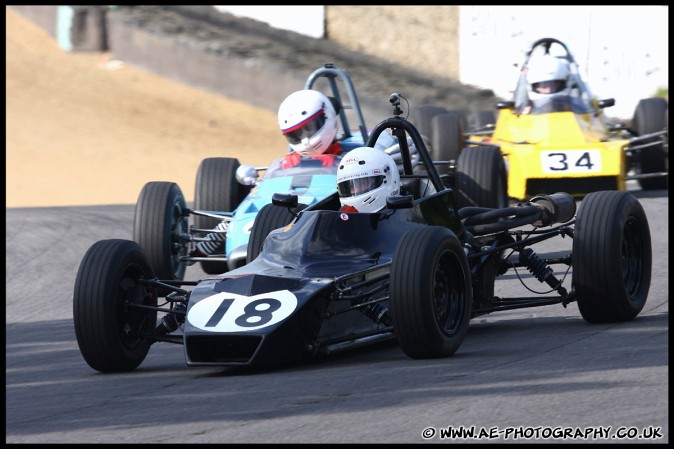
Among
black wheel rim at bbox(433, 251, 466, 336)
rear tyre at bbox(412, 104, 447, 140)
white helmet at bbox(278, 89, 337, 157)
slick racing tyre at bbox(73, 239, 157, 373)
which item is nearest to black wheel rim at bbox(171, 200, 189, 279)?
white helmet at bbox(278, 89, 337, 157)

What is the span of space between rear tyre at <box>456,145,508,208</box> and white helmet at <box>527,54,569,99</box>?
4.19 metres

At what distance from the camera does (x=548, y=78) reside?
1658 centimetres

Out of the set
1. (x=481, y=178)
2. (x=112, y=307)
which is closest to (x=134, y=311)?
(x=112, y=307)

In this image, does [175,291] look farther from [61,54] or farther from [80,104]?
[61,54]

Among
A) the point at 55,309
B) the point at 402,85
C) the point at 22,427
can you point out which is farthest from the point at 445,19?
the point at 22,427

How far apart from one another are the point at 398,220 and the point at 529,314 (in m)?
1.79

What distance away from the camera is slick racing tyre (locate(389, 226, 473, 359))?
7.11 metres

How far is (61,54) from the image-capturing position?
29562mm

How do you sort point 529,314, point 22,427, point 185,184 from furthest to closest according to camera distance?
point 185,184 < point 529,314 < point 22,427

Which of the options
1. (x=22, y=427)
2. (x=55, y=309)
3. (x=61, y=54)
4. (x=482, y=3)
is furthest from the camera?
(x=61, y=54)

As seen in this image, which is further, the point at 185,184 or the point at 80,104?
the point at 80,104

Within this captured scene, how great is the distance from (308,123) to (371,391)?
6.01 m

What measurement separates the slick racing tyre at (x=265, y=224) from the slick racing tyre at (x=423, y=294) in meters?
1.63

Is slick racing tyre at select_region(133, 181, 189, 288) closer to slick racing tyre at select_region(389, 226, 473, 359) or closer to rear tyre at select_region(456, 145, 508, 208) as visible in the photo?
rear tyre at select_region(456, 145, 508, 208)
